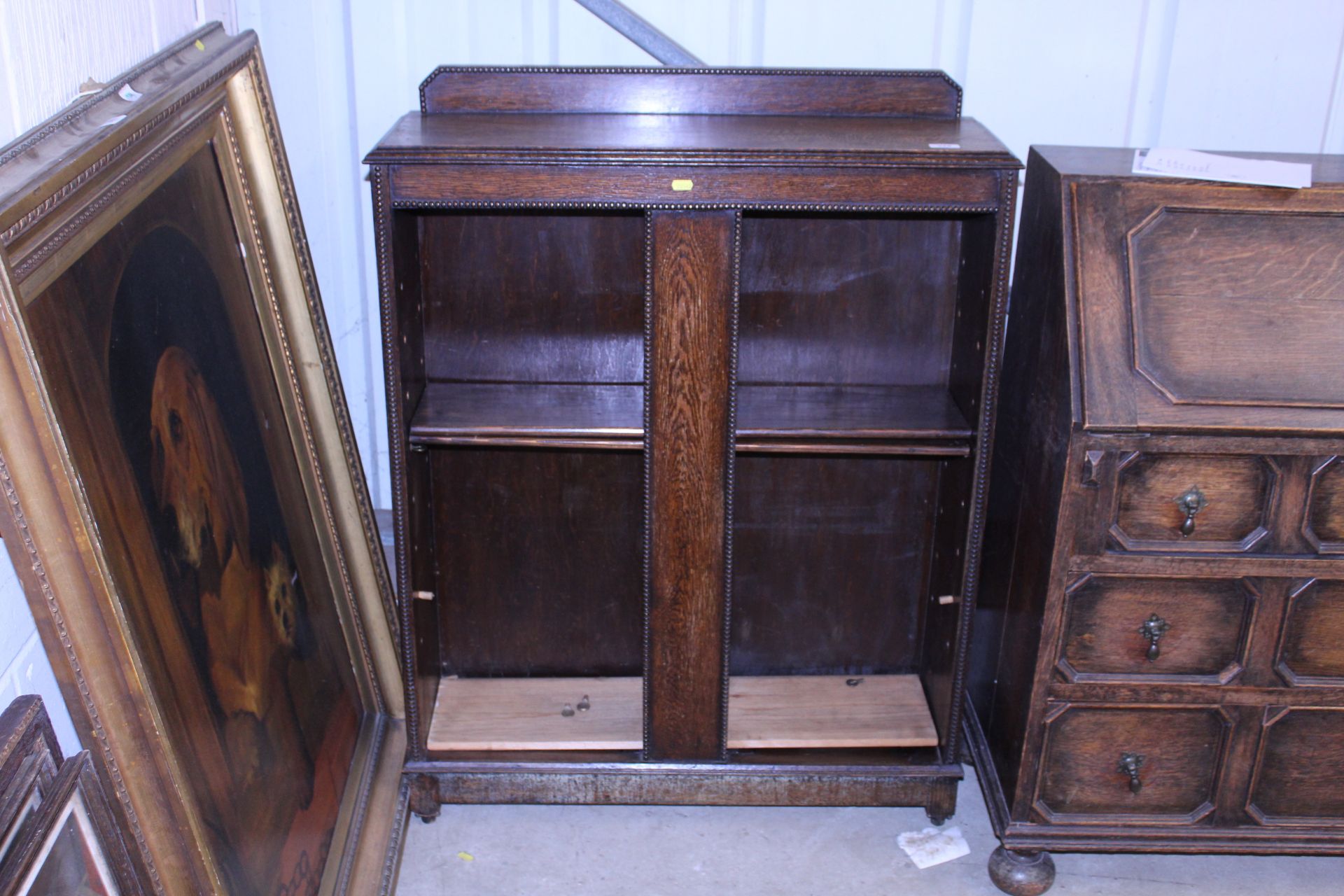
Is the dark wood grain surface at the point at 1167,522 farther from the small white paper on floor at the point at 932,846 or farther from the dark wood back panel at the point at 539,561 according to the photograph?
the dark wood back panel at the point at 539,561

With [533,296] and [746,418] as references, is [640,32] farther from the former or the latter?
[746,418]

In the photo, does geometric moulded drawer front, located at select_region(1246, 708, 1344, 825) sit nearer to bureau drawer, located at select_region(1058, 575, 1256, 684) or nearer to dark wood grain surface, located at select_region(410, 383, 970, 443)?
bureau drawer, located at select_region(1058, 575, 1256, 684)

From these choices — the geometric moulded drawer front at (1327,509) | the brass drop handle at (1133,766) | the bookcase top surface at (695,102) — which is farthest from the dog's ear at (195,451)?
the geometric moulded drawer front at (1327,509)

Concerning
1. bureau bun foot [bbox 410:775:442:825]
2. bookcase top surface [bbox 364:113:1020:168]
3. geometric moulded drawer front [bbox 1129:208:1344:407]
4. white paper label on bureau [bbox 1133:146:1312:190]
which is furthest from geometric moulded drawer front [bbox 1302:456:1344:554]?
bureau bun foot [bbox 410:775:442:825]

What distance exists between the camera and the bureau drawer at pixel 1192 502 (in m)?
1.81

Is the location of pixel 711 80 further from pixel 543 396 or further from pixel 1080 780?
pixel 1080 780

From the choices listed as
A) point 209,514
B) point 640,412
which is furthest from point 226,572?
point 640,412

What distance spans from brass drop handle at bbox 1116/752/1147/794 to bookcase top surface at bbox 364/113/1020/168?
1020 millimetres

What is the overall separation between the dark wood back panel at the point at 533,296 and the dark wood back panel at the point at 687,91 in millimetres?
196

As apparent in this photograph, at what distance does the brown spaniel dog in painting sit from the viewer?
144 centimetres

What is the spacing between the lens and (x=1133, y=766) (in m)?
2.02

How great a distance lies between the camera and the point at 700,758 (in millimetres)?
2197

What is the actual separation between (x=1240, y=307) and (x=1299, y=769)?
0.83 metres

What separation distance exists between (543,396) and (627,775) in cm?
72
